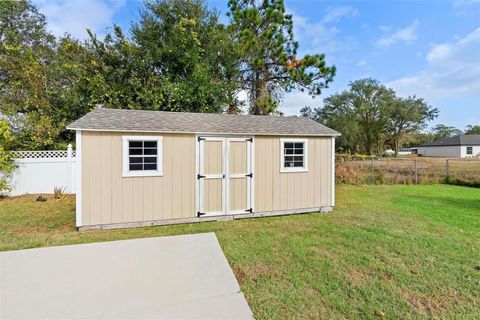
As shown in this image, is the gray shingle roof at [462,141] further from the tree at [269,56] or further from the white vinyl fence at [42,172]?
the white vinyl fence at [42,172]

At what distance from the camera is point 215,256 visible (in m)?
3.63

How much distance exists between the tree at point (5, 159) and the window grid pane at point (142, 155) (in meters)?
5.70

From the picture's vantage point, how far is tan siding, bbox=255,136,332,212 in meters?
5.97

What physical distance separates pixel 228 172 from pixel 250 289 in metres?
3.24

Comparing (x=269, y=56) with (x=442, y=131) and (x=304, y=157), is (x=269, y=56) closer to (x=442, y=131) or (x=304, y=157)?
(x=304, y=157)

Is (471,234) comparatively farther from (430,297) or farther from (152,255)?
(152,255)

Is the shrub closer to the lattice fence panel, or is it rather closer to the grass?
the grass

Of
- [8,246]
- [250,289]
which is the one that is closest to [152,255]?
[250,289]

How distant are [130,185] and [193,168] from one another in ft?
4.60

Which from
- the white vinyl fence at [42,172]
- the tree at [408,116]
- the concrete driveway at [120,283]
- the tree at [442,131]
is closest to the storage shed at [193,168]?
the concrete driveway at [120,283]

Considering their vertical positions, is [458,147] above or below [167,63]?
below

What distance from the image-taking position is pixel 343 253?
3.76 metres

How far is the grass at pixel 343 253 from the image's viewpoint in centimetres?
251

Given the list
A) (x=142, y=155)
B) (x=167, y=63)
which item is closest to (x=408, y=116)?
(x=167, y=63)
